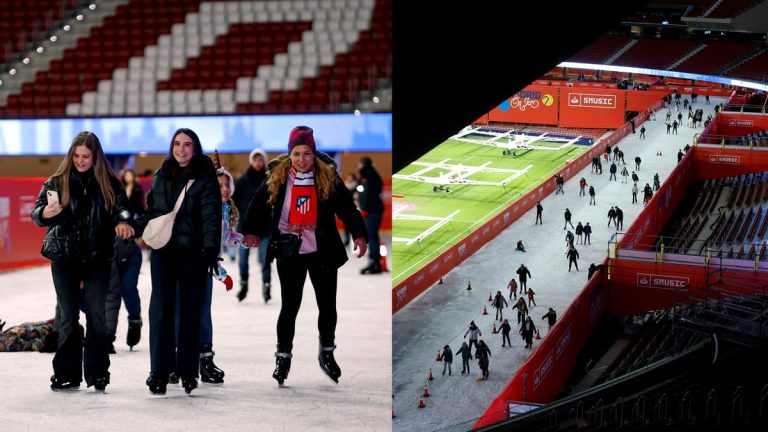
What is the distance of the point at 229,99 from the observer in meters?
12.0

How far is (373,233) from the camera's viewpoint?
7.50 m

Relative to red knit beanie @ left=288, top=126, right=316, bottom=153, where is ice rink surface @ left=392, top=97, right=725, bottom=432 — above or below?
below

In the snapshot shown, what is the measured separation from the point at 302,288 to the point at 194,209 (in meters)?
0.45

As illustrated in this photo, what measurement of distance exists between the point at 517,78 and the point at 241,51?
10252mm

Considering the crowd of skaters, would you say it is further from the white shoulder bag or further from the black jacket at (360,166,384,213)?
the black jacket at (360,166,384,213)

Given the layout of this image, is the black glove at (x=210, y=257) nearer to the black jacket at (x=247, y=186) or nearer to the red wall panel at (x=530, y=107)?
the red wall panel at (x=530, y=107)

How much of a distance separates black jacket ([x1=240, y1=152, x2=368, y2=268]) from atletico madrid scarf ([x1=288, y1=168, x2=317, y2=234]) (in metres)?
0.03

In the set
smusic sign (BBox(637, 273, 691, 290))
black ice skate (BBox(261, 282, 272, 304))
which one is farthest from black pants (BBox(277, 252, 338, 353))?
black ice skate (BBox(261, 282, 272, 304))

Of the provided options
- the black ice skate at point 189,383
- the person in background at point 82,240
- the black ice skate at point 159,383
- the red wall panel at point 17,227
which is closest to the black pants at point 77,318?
the person in background at point 82,240

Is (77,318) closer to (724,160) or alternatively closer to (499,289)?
(499,289)

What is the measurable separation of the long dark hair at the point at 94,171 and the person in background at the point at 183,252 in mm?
148

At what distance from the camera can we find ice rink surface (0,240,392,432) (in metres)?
3.47

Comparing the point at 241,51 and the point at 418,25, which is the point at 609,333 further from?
the point at 241,51

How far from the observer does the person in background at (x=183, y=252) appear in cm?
362
